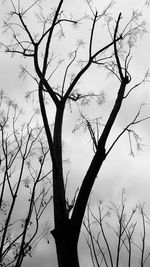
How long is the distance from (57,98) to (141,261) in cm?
431

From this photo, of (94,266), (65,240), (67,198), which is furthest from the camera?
(94,266)

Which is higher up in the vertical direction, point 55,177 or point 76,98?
point 76,98

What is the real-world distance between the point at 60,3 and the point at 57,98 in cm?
225

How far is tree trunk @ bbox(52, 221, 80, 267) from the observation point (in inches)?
192

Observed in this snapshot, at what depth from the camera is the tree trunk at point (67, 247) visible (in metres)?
4.88

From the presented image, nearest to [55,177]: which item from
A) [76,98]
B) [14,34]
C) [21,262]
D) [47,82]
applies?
[21,262]

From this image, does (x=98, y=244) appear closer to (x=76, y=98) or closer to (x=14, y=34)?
(x=76, y=98)

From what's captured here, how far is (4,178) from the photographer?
754cm

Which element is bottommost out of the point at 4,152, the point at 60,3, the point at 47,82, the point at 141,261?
the point at 141,261

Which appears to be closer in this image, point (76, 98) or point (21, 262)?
point (21, 262)

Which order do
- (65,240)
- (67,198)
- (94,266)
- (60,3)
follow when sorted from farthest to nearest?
(94,266) < (60,3) < (67,198) < (65,240)

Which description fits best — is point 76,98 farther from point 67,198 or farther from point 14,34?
point 67,198

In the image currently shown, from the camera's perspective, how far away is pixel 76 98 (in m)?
8.52

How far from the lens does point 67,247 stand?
4930mm
